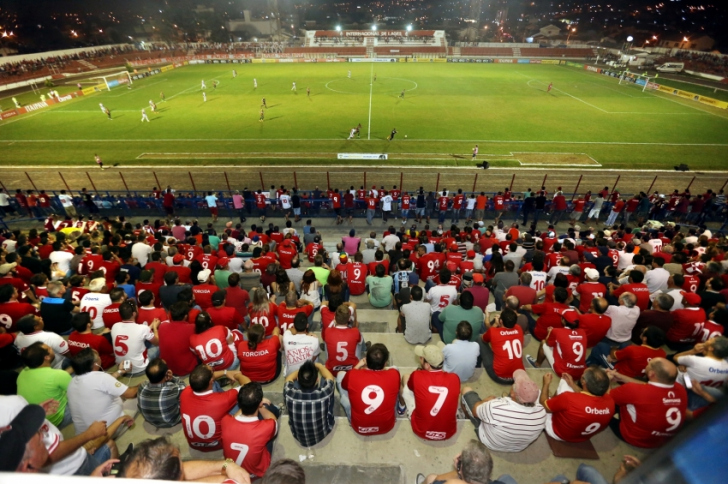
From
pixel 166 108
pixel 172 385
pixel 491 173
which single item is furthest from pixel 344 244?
pixel 166 108

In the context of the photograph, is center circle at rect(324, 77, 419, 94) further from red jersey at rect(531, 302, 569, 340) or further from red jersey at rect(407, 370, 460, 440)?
red jersey at rect(407, 370, 460, 440)

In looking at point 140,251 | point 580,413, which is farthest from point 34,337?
point 580,413

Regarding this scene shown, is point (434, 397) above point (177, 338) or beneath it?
above

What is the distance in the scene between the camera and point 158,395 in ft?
16.5

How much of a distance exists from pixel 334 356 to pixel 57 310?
6253mm

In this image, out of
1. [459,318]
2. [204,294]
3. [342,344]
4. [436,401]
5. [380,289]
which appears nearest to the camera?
[436,401]

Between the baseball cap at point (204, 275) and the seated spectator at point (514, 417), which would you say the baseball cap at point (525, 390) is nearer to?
the seated spectator at point (514, 417)

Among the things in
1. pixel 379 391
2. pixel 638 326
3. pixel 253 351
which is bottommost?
pixel 638 326

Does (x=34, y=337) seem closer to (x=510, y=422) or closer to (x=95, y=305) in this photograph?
(x=95, y=305)

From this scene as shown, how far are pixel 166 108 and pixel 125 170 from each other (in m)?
19.4

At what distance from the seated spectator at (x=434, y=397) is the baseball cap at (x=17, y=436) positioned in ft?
13.2

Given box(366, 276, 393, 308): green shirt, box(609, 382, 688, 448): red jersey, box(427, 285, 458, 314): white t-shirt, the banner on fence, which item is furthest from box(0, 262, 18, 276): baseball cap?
the banner on fence

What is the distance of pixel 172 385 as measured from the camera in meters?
5.12

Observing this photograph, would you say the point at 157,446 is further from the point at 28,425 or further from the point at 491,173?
the point at 491,173
